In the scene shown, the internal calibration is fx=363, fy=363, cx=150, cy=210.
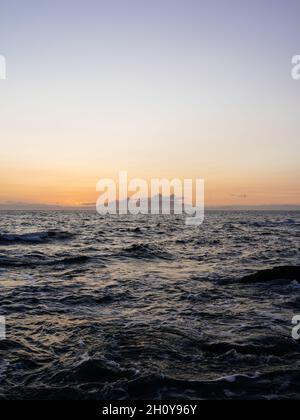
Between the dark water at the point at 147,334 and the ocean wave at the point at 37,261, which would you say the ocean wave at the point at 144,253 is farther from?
the dark water at the point at 147,334

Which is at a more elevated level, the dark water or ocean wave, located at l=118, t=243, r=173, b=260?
the dark water

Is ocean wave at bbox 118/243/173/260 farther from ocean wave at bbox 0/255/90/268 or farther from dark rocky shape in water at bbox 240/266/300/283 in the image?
dark rocky shape in water at bbox 240/266/300/283

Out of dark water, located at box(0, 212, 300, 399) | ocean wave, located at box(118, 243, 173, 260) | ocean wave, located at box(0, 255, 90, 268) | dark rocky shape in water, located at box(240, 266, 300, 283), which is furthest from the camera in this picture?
ocean wave, located at box(118, 243, 173, 260)

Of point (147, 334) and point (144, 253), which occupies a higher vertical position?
point (147, 334)

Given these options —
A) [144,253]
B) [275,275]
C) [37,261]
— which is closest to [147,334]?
[275,275]

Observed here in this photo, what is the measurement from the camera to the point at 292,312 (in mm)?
11938

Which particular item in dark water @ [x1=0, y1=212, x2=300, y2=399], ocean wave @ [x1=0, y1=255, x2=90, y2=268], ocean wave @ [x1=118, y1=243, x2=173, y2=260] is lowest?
ocean wave @ [x1=118, y1=243, x2=173, y2=260]

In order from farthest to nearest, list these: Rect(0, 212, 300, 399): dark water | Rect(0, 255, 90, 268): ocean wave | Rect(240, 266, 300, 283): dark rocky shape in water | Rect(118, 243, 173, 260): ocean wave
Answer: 1. Rect(118, 243, 173, 260): ocean wave
2. Rect(0, 255, 90, 268): ocean wave
3. Rect(240, 266, 300, 283): dark rocky shape in water
4. Rect(0, 212, 300, 399): dark water

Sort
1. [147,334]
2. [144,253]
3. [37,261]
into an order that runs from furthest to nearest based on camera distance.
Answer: [144,253] < [37,261] < [147,334]

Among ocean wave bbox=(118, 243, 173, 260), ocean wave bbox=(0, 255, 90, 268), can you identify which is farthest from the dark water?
ocean wave bbox=(118, 243, 173, 260)

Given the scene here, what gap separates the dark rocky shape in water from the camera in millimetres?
16756

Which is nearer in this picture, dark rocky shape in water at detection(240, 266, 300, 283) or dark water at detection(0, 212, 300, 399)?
dark water at detection(0, 212, 300, 399)

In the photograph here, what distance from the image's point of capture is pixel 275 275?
17.2 metres

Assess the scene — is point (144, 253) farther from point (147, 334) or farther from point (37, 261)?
point (147, 334)
